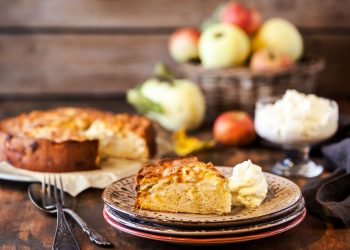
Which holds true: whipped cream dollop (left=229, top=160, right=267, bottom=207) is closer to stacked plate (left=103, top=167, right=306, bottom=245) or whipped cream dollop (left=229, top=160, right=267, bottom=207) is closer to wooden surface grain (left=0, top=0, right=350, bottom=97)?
stacked plate (left=103, top=167, right=306, bottom=245)

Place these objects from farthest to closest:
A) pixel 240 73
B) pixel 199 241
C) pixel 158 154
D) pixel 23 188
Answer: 1. pixel 240 73
2. pixel 158 154
3. pixel 23 188
4. pixel 199 241

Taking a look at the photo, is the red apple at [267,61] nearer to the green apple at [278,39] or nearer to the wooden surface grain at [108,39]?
the green apple at [278,39]

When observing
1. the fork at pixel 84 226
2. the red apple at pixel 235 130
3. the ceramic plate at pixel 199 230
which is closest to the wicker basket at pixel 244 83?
the red apple at pixel 235 130

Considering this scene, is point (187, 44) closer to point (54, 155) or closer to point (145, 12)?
point (145, 12)

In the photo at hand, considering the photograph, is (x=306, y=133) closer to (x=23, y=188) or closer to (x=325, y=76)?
(x=23, y=188)

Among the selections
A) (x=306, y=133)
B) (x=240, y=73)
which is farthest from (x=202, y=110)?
(x=306, y=133)

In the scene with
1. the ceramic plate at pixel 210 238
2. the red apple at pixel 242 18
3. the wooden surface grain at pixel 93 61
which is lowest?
the wooden surface grain at pixel 93 61
